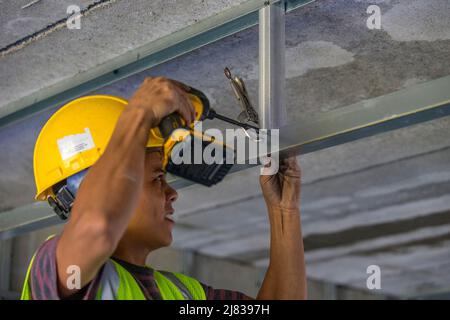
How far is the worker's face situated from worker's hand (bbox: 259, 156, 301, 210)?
11.3 inches

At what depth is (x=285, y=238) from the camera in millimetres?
2068

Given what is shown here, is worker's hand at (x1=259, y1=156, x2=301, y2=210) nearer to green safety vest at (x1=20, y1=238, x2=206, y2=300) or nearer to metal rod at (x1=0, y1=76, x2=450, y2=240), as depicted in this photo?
metal rod at (x1=0, y1=76, x2=450, y2=240)

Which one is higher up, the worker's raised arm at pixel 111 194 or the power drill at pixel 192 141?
the power drill at pixel 192 141

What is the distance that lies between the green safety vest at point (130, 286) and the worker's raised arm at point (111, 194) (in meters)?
0.11

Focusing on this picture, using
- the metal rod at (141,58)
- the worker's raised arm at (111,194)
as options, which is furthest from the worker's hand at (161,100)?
the metal rod at (141,58)

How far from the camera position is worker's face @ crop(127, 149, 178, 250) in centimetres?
187

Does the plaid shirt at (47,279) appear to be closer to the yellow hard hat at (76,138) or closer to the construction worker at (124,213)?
the construction worker at (124,213)

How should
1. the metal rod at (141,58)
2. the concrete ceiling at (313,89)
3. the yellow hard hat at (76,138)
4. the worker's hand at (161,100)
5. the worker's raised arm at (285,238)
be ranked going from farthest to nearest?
the concrete ceiling at (313,89), the metal rod at (141,58), the worker's raised arm at (285,238), the yellow hard hat at (76,138), the worker's hand at (161,100)

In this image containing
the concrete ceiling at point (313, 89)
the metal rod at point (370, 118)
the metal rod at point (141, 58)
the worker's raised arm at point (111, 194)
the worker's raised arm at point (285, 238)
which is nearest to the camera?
the worker's raised arm at point (111, 194)

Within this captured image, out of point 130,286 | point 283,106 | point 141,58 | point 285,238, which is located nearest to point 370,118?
point 283,106

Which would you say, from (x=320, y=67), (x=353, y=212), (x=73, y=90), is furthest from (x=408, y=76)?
(x=353, y=212)

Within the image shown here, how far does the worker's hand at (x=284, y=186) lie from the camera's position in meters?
2.08

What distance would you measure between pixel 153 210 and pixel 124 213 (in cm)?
41

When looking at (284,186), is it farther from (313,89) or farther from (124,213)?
(313,89)
